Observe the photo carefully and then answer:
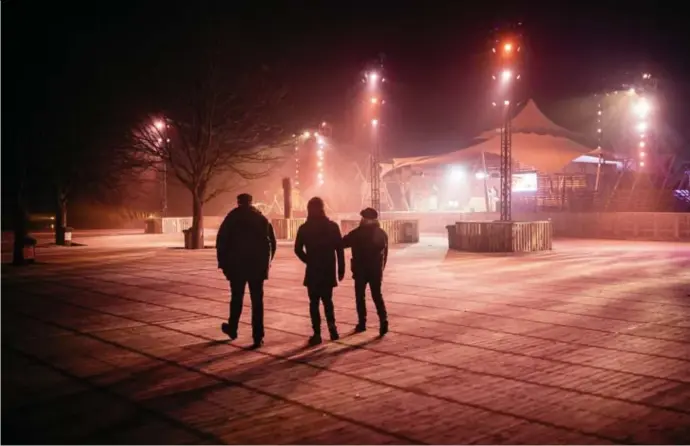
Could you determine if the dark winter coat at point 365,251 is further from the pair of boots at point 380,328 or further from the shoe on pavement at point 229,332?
the shoe on pavement at point 229,332

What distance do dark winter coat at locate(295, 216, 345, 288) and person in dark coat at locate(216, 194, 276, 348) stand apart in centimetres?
45

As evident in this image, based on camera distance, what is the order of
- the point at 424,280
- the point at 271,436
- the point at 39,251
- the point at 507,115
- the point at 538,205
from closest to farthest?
the point at 271,436, the point at 424,280, the point at 507,115, the point at 39,251, the point at 538,205

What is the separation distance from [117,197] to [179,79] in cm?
2063

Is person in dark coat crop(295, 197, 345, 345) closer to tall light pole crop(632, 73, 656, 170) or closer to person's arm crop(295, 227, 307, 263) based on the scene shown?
person's arm crop(295, 227, 307, 263)

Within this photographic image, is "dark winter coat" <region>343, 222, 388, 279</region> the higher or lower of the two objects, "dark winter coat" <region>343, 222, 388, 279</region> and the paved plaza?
the higher

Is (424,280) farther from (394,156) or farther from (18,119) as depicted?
(394,156)

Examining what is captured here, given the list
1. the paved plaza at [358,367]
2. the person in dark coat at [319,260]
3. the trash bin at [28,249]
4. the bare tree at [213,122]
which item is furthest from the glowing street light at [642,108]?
the person in dark coat at [319,260]

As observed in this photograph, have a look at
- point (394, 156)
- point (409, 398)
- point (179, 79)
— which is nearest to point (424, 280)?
point (409, 398)

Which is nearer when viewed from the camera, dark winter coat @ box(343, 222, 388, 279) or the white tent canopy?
dark winter coat @ box(343, 222, 388, 279)

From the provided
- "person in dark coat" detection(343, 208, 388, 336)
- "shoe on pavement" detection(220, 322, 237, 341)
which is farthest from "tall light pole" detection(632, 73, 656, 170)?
"shoe on pavement" detection(220, 322, 237, 341)

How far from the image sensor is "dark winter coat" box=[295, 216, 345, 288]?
7637mm

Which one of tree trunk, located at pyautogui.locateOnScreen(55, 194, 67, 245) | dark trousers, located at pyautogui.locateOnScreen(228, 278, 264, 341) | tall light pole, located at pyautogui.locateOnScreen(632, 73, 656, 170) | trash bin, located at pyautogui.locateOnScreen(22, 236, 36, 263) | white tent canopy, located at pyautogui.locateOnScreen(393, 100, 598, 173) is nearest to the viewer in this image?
dark trousers, located at pyautogui.locateOnScreen(228, 278, 264, 341)

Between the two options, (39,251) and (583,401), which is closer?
(583,401)

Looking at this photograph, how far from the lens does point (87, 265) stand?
17.8m
